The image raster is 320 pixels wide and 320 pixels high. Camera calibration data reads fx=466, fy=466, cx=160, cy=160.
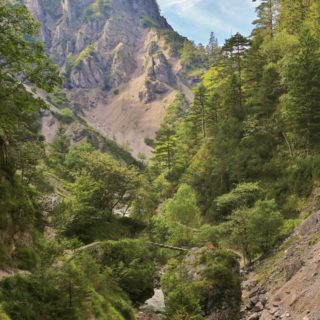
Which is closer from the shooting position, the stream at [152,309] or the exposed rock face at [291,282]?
the exposed rock face at [291,282]

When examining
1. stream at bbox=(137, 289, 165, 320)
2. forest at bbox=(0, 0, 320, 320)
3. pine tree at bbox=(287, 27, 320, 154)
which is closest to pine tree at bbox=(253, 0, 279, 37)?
forest at bbox=(0, 0, 320, 320)

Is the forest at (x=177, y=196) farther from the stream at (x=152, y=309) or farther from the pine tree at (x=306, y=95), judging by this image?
the stream at (x=152, y=309)

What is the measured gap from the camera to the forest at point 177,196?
2061 cm

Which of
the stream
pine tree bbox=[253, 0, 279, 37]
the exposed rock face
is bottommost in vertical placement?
the stream

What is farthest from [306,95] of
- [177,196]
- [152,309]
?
[152,309]

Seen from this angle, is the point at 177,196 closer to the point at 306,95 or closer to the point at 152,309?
the point at 306,95

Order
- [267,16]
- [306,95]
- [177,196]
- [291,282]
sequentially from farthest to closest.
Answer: [267,16] → [177,196] → [306,95] → [291,282]

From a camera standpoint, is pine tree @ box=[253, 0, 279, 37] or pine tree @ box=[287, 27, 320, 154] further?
pine tree @ box=[253, 0, 279, 37]

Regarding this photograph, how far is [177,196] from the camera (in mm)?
58531

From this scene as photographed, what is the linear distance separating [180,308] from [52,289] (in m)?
9.93

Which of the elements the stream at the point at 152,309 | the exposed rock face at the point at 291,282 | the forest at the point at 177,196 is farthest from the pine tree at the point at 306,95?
the stream at the point at 152,309

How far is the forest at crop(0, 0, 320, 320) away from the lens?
20.6m

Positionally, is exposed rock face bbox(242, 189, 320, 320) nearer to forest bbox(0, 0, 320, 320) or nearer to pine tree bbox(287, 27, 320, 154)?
forest bbox(0, 0, 320, 320)

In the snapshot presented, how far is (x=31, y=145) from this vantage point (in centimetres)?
4431
